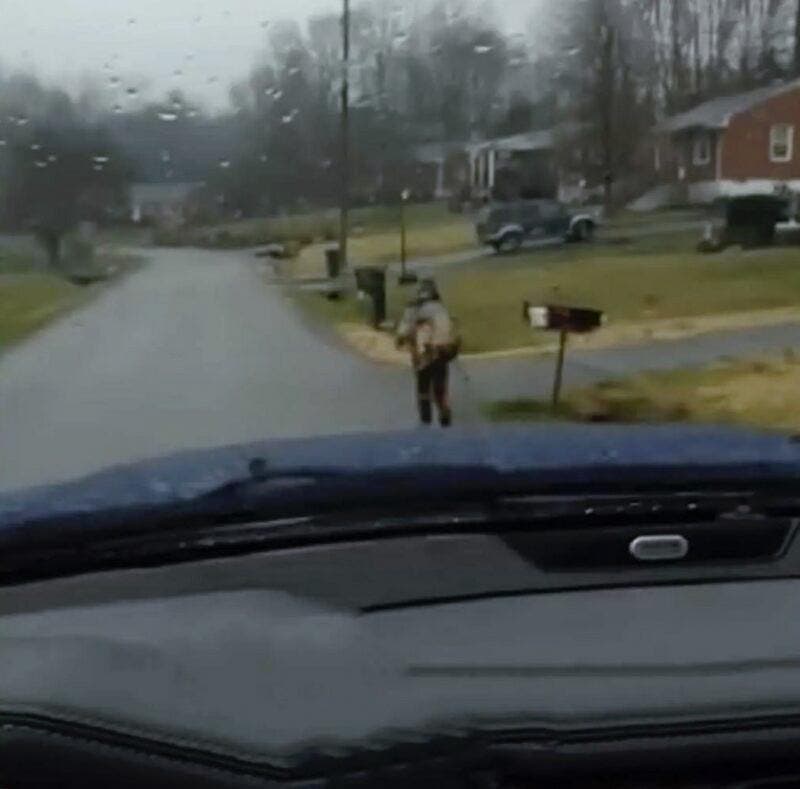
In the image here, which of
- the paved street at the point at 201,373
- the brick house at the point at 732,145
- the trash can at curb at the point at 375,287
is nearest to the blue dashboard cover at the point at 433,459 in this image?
the paved street at the point at 201,373

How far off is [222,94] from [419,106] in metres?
0.23

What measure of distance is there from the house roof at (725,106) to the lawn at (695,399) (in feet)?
0.99

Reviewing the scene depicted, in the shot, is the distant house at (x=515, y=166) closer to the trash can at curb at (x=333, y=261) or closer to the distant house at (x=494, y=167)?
the distant house at (x=494, y=167)

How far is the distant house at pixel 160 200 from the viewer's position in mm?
2232

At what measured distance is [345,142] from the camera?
222cm

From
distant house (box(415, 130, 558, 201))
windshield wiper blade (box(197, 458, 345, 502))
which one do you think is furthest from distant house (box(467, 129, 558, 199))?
windshield wiper blade (box(197, 458, 345, 502))

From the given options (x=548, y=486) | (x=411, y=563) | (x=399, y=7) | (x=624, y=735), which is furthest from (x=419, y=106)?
(x=624, y=735)

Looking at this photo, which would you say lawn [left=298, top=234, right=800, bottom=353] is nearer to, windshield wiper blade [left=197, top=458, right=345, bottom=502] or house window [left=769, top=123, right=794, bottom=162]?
house window [left=769, top=123, right=794, bottom=162]

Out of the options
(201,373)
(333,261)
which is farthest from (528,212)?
(201,373)

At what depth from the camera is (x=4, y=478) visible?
2164 mm

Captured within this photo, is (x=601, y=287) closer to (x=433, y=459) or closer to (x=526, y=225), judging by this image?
(x=526, y=225)

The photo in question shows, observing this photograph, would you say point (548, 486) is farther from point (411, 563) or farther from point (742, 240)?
point (742, 240)

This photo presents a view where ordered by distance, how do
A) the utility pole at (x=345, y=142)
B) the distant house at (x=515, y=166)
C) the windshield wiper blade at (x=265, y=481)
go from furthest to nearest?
1. the distant house at (x=515, y=166)
2. the utility pole at (x=345, y=142)
3. the windshield wiper blade at (x=265, y=481)

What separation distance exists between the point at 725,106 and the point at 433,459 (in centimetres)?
72
